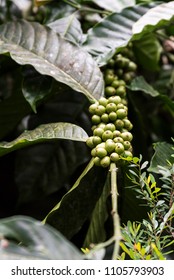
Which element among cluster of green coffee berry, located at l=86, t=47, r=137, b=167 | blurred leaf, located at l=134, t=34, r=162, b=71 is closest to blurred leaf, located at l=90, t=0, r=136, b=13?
blurred leaf, located at l=134, t=34, r=162, b=71

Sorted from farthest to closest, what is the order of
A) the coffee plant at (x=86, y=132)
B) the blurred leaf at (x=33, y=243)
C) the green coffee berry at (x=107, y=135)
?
1. the green coffee berry at (x=107, y=135)
2. the coffee plant at (x=86, y=132)
3. the blurred leaf at (x=33, y=243)

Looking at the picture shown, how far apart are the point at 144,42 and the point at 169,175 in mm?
669

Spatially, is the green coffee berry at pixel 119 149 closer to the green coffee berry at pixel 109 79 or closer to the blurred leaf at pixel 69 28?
the green coffee berry at pixel 109 79

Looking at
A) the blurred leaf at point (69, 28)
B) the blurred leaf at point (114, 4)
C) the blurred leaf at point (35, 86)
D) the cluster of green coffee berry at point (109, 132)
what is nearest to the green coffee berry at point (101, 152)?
the cluster of green coffee berry at point (109, 132)

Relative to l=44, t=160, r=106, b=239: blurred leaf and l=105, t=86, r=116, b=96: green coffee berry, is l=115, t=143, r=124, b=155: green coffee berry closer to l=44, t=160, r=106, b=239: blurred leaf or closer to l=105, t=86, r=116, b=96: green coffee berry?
l=44, t=160, r=106, b=239: blurred leaf

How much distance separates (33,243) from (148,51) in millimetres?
927

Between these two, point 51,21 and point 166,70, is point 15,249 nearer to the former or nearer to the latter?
point 51,21

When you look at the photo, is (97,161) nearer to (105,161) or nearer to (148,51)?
(105,161)

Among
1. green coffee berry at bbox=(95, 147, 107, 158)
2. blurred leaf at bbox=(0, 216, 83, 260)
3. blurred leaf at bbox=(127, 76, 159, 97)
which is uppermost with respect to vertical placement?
blurred leaf at bbox=(0, 216, 83, 260)

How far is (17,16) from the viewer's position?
1.53 metres

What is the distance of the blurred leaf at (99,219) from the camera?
100 cm

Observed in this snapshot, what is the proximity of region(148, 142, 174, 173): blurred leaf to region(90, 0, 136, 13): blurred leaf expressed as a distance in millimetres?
445

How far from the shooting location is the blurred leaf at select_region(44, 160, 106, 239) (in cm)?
97

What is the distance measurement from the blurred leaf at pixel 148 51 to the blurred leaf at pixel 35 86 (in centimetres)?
39
